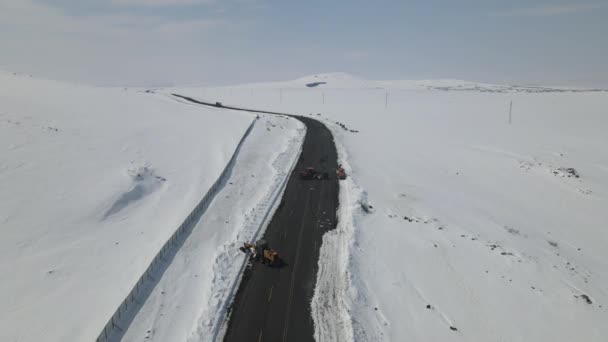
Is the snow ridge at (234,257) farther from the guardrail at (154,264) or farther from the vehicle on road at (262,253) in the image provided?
the guardrail at (154,264)

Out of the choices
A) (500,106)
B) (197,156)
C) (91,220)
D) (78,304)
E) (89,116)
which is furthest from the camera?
(500,106)

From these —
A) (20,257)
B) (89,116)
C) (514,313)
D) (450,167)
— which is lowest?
(514,313)

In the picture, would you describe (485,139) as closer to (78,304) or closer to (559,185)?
(559,185)

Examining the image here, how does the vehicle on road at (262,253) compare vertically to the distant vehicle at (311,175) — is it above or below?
below

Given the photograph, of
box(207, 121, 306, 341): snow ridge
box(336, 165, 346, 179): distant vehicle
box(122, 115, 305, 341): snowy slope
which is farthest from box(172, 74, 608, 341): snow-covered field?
box(122, 115, 305, 341): snowy slope

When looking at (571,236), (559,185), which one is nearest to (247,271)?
(571,236)

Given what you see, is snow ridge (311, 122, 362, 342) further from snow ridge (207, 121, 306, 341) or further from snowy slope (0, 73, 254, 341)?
snowy slope (0, 73, 254, 341)

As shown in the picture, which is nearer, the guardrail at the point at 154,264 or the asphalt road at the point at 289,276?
the guardrail at the point at 154,264

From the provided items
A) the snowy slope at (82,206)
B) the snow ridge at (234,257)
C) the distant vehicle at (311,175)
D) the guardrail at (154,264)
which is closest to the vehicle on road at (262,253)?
the snow ridge at (234,257)
